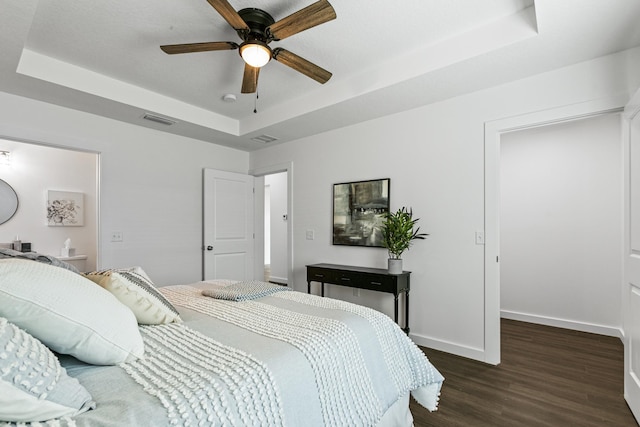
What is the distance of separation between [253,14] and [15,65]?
1.95m

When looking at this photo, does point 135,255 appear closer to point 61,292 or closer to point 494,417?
point 61,292

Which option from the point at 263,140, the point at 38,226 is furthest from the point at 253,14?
the point at 38,226

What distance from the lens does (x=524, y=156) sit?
4137mm

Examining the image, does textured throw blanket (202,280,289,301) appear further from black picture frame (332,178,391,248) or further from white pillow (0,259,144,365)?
black picture frame (332,178,391,248)

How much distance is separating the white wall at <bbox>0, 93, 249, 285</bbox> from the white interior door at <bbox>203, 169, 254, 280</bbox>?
0.45 ft

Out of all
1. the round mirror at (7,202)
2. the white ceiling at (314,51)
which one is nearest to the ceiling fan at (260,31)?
the white ceiling at (314,51)

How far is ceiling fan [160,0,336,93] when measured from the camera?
6.03ft

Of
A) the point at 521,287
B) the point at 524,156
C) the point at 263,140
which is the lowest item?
the point at 521,287

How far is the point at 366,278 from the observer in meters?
3.32

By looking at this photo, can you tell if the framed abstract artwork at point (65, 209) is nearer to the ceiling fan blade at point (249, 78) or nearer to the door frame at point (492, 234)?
the ceiling fan blade at point (249, 78)

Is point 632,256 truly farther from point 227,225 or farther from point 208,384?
point 227,225

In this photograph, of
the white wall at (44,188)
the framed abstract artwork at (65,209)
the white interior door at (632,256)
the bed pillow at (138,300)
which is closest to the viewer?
the bed pillow at (138,300)

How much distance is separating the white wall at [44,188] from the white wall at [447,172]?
3942 millimetres

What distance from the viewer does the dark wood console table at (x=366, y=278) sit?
3.14m
